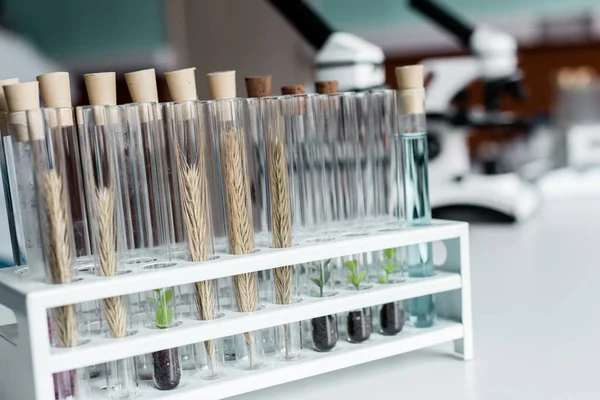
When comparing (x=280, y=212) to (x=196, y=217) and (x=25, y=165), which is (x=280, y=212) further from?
(x=25, y=165)

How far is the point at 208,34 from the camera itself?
379 cm

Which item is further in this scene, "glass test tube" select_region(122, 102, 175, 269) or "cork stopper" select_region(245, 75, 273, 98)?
"cork stopper" select_region(245, 75, 273, 98)

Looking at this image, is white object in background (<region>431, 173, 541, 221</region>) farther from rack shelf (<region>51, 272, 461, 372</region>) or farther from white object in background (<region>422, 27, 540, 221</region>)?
rack shelf (<region>51, 272, 461, 372</region>)

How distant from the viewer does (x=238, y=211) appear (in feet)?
2.76

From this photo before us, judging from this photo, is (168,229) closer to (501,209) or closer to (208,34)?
(501,209)

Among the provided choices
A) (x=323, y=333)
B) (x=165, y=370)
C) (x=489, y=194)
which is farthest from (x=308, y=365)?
(x=489, y=194)

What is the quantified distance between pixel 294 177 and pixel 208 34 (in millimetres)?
3041

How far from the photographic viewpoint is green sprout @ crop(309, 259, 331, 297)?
90 centimetres

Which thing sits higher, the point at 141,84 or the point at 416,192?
the point at 141,84

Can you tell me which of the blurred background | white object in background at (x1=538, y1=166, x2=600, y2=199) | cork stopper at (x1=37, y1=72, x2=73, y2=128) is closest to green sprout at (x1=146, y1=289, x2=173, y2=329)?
cork stopper at (x1=37, y1=72, x2=73, y2=128)

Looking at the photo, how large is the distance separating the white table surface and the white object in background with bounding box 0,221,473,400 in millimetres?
36

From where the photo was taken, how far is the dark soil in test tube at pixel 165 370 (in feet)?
2.63

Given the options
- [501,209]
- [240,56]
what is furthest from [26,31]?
[501,209]

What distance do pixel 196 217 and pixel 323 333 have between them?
21 cm
